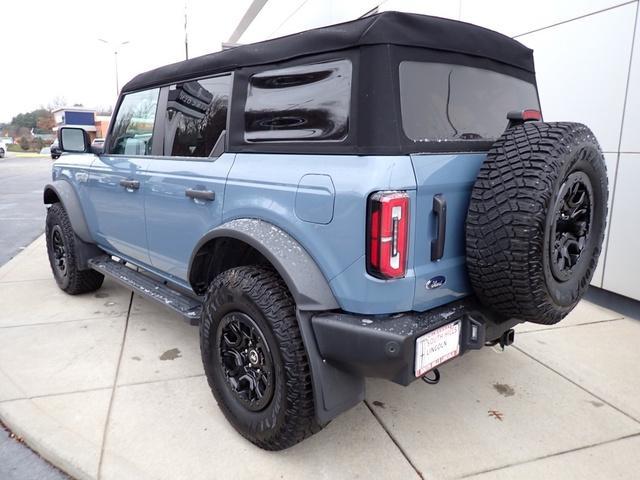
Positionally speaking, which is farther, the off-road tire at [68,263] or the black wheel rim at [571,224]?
the off-road tire at [68,263]

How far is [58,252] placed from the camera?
484 cm

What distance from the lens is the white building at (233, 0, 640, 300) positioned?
4.25 meters

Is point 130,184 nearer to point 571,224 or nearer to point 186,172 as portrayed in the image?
point 186,172

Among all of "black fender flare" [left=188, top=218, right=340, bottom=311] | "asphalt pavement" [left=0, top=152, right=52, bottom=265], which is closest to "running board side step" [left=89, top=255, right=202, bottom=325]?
"black fender flare" [left=188, top=218, right=340, bottom=311]

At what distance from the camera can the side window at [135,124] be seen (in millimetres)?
3557

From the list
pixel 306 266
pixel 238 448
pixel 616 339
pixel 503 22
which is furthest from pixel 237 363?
pixel 503 22

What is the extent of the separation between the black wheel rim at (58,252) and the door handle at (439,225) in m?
3.84

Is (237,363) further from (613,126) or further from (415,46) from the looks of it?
(613,126)

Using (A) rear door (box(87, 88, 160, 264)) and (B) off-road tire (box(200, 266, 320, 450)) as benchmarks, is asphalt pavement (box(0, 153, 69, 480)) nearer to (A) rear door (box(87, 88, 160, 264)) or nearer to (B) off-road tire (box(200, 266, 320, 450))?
(B) off-road tire (box(200, 266, 320, 450))

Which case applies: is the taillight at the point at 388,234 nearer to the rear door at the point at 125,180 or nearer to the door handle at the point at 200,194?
the door handle at the point at 200,194

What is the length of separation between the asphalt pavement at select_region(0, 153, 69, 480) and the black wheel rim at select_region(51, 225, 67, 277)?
210cm

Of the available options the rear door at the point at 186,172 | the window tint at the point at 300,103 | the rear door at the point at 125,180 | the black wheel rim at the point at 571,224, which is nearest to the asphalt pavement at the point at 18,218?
the rear door at the point at 125,180

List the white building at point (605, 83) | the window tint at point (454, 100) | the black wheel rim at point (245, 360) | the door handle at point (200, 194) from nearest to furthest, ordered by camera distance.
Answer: the window tint at point (454, 100) < the black wheel rim at point (245, 360) < the door handle at point (200, 194) < the white building at point (605, 83)

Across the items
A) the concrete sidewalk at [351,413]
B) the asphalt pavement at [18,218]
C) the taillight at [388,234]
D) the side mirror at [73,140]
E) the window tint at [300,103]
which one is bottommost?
the asphalt pavement at [18,218]
